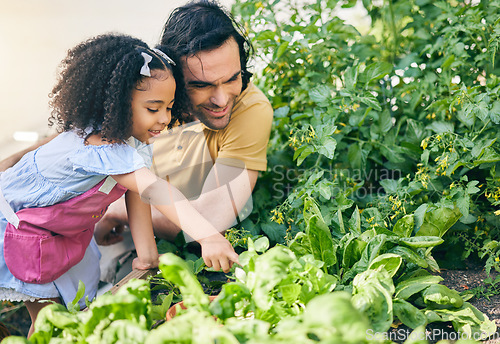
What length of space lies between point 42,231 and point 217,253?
2.22ft

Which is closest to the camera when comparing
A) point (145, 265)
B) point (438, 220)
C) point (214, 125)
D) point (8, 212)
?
point (438, 220)

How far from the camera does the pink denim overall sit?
60.2 inches

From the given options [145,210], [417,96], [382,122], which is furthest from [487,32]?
[145,210]

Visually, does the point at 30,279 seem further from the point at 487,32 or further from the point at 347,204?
the point at 487,32

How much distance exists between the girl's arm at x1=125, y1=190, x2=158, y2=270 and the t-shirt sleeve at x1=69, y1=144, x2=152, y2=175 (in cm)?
34

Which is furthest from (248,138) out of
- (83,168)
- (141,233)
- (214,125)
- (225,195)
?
(83,168)

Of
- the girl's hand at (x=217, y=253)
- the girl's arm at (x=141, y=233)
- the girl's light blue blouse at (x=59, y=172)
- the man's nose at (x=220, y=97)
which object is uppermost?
the man's nose at (x=220, y=97)

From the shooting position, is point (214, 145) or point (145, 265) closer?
point (145, 265)

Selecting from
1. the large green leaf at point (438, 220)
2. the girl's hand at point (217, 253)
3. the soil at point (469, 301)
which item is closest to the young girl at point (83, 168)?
the girl's hand at point (217, 253)

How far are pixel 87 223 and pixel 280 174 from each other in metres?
0.89

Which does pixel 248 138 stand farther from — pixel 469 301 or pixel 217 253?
pixel 469 301

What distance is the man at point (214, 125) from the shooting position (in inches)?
68.2

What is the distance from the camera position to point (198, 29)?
174cm

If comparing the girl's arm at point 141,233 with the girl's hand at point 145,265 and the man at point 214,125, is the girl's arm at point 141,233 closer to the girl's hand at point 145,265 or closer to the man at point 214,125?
the girl's hand at point 145,265
